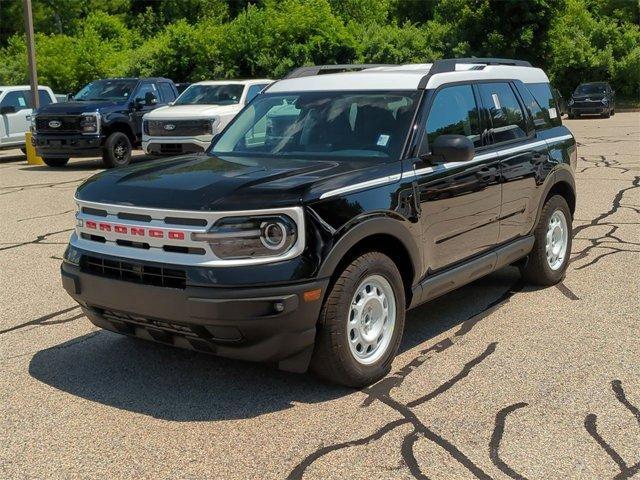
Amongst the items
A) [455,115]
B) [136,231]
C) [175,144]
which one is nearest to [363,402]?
[136,231]

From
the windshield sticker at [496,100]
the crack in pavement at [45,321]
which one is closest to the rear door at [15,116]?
the crack in pavement at [45,321]

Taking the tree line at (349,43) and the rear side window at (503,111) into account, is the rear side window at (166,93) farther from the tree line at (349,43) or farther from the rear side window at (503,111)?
the rear side window at (503,111)

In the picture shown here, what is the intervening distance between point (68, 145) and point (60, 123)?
525 mm

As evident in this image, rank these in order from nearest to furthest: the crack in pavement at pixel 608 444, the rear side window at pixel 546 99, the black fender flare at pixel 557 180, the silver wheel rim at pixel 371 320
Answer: the crack in pavement at pixel 608 444 → the silver wheel rim at pixel 371 320 → the black fender flare at pixel 557 180 → the rear side window at pixel 546 99

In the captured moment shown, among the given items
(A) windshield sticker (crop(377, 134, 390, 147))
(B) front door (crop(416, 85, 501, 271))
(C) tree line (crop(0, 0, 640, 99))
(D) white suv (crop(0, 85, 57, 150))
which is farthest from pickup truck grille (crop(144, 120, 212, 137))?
(C) tree line (crop(0, 0, 640, 99))

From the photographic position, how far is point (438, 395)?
445cm

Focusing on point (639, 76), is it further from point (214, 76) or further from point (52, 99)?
point (52, 99)

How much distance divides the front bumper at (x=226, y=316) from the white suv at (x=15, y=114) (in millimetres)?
16137

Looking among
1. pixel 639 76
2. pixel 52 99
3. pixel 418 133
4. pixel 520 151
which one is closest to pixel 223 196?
pixel 418 133

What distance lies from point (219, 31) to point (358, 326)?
98.8ft

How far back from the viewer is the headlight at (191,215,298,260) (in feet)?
13.3

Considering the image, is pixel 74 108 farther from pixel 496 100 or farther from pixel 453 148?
pixel 453 148

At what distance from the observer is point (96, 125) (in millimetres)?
16125

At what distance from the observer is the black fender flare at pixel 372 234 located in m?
4.20
